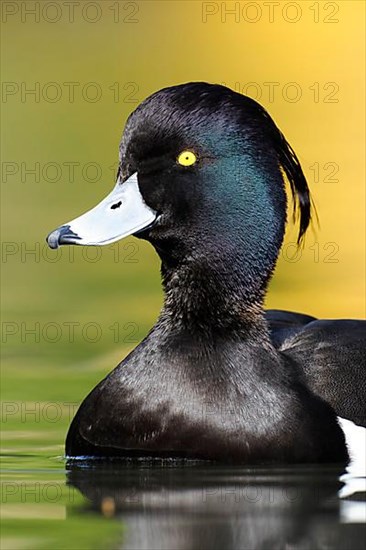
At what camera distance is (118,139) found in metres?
15.5

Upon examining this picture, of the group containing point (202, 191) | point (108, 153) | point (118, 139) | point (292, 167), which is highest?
point (118, 139)

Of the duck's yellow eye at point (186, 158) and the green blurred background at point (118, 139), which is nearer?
the duck's yellow eye at point (186, 158)

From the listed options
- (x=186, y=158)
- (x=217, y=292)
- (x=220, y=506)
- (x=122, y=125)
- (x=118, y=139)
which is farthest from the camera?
(x=122, y=125)

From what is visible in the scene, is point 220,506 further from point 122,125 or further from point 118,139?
point 122,125

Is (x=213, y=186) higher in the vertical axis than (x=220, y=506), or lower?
higher

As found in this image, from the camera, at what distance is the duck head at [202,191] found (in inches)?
299

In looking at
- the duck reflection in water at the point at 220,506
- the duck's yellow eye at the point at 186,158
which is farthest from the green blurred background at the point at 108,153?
the duck's yellow eye at the point at 186,158

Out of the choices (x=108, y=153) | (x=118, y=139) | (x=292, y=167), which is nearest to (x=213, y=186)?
(x=292, y=167)

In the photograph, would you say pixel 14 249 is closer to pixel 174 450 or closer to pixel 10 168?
pixel 10 168

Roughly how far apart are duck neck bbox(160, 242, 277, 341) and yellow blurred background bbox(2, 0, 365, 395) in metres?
1.53

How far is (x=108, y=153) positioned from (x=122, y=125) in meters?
1.09

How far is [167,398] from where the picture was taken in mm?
7379

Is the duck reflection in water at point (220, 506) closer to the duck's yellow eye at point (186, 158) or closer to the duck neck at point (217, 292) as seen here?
the duck neck at point (217, 292)

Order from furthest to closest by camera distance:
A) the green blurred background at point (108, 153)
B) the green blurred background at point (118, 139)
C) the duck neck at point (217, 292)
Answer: the green blurred background at point (118, 139) → the green blurred background at point (108, 153) → the duck neck at point (217, 292)
